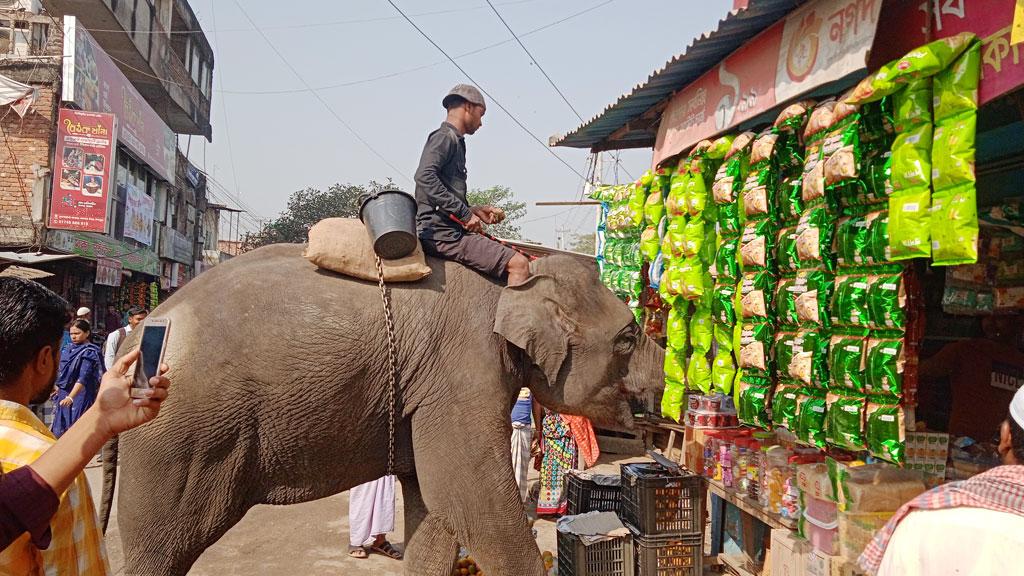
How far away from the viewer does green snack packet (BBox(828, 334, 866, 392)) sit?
3260 mm

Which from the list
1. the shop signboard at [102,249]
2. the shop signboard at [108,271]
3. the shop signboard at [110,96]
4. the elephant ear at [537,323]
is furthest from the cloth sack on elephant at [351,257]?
the shop signboard at [108,271]

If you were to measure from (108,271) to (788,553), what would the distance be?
1621cm

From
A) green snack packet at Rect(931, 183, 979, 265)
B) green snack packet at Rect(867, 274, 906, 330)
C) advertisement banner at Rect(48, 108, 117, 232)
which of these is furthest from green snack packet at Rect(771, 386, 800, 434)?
advertisement banner at Rect(48, 108, 117, 232)

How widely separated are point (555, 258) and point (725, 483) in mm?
2426

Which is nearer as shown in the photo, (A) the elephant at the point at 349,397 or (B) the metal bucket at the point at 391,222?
(A) the elephant at the point at 349,397

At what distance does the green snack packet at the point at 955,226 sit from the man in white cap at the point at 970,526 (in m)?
1.26

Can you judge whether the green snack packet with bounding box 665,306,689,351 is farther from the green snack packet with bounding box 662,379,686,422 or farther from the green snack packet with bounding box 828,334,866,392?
the green snack packet with bounding box 828,334,866,392

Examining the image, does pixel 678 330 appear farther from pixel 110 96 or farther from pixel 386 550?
pixel 110 96

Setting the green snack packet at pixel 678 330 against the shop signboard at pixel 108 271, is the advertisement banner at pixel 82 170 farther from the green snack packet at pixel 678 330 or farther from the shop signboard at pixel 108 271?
the green snack packet at pixel 678 330

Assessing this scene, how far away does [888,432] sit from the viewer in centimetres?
311

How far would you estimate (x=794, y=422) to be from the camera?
3695 mm

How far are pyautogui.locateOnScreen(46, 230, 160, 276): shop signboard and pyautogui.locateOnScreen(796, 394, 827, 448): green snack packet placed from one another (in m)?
14.1

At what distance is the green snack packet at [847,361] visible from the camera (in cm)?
326

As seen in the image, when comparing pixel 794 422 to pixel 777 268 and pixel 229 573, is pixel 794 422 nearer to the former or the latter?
pixel 777 268
